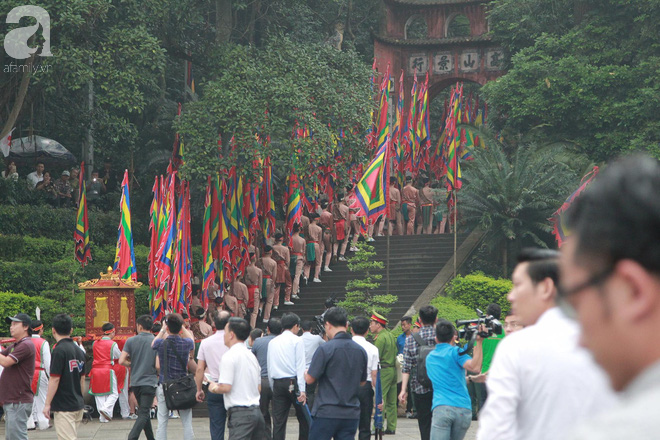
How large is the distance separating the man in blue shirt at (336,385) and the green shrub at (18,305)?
1055cm

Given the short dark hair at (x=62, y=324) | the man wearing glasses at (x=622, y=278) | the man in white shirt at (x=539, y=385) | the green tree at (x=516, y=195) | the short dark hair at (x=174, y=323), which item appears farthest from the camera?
the green tree at (x=516, y=195)

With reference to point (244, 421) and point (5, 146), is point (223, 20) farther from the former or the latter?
point (244, 421)

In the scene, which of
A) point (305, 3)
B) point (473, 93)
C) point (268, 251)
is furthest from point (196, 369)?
point (473, 93)

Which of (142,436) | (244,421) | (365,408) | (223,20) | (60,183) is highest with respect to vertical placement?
(223,20)

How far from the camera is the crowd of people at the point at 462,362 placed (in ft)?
4.25

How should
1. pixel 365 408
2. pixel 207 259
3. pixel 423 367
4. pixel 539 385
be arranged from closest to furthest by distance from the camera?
pixel 539 385, pixel 423 367, pixel 365 408, pixel 207 259

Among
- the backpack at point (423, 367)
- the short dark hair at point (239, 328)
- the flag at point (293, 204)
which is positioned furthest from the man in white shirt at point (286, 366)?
the flag at point (293, 204)

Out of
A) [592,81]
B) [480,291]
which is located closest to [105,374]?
[480,291]

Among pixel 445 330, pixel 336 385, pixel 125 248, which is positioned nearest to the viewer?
pixel 445 330

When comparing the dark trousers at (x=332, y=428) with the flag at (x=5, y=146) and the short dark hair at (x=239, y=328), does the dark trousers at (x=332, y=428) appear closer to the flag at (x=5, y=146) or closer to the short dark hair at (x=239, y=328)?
the short dark hair at (x=239, y=328)

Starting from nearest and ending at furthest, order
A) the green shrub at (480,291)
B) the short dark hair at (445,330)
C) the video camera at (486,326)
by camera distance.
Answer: the video camera at (486,326) < the short dark hair at (445,330) < the green shrub at (480,291)

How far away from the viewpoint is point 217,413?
30.8 feet

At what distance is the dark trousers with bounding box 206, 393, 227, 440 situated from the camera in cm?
935

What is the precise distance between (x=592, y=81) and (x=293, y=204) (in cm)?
821
